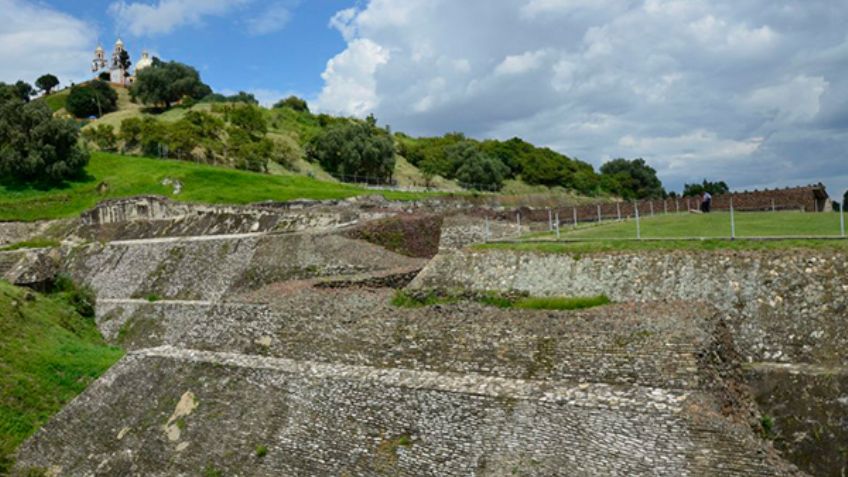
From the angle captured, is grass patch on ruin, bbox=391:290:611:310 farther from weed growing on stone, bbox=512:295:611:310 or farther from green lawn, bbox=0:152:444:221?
green lawn, bbox=0:152:444:221

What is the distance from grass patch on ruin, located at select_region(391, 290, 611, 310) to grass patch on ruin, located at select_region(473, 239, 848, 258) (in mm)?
1846

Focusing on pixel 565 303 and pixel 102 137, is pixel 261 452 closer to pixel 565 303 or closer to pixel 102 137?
pixel 565 303

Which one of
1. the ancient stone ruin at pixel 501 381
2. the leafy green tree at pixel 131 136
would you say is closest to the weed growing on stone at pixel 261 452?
the ancient stone ruin at pixel 501 381

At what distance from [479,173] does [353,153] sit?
57.4ft

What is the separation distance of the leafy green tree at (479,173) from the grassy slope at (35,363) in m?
61.2

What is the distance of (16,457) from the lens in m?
15.9

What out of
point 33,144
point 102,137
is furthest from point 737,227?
point 102,137

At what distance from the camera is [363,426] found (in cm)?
1253

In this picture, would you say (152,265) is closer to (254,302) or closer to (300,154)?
(254,302)

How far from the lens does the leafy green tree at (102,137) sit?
69562 millimetres

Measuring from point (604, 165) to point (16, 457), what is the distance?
349ft

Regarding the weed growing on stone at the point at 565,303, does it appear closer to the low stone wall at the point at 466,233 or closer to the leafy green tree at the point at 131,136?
the low stone wall at the point at 466,233

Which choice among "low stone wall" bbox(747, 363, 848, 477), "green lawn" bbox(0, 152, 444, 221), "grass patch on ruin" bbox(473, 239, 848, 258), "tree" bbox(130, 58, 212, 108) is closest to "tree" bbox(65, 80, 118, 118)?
"tree" bbox(130, 58, 212, 108)

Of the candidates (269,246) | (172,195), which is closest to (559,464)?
(269,246)
